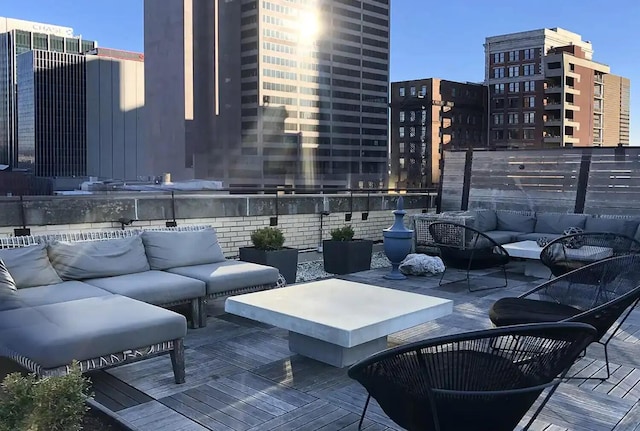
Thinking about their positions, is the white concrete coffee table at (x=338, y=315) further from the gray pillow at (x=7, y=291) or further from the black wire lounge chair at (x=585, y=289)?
the gray pillow at (x=7, y=291)

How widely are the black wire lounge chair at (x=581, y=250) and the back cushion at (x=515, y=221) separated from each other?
240 cm

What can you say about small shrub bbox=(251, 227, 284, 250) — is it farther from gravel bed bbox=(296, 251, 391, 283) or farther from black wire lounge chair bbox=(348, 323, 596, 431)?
black wire lounge chair bbox=(348, 323, 596, 431)

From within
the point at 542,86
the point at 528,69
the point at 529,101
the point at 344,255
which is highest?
the point at 528,69

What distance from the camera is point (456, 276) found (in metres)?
6.55

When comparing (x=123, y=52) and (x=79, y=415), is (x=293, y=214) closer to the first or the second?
(x=79, y=415)

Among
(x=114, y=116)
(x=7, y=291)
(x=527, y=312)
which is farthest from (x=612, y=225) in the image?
(x=114, y=116)

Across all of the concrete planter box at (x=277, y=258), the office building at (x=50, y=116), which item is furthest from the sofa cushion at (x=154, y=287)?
the office building at (x=50, y=116)

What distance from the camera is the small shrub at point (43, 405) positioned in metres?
1.50

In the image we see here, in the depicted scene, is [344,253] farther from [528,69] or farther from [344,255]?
[528,69]

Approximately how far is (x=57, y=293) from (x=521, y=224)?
20.9ft

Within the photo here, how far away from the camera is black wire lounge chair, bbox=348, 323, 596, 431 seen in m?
1.82

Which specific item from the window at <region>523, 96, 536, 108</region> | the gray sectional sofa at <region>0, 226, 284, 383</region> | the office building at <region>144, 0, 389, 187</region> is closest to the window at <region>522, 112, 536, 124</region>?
the window at <region>523, 96, 536, 108</region>

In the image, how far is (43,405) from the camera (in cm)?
152

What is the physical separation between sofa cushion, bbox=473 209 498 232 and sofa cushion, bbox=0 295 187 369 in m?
5.71
